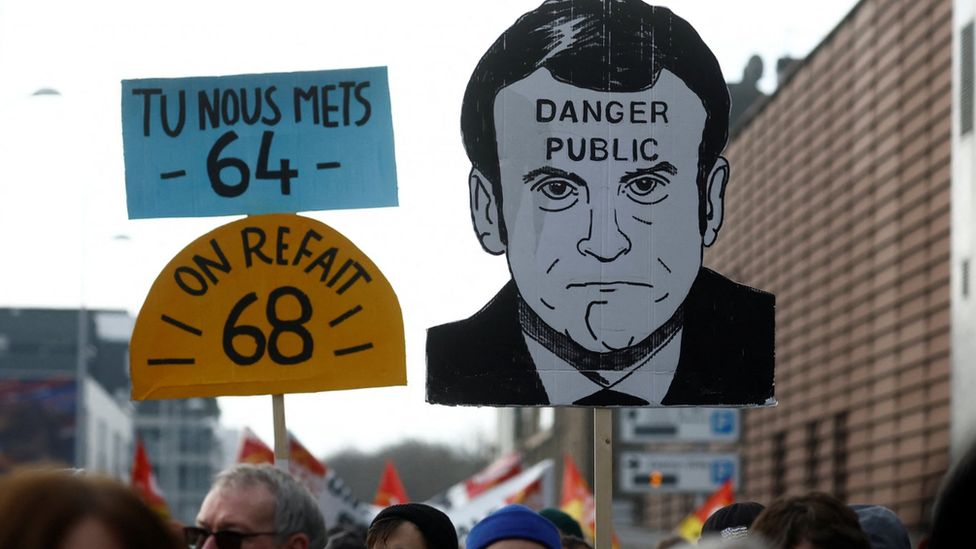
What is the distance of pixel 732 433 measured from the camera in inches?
783

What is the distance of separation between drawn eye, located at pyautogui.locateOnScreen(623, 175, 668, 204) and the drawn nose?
7 cm

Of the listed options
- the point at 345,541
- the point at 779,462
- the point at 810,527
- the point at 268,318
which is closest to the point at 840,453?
the point at 779,462

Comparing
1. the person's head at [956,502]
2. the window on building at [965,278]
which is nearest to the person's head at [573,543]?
the person's head at [956,502]

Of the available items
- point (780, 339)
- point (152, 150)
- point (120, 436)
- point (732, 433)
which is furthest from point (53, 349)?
point (152, 150)

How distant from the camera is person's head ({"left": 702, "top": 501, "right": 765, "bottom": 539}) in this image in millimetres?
5211

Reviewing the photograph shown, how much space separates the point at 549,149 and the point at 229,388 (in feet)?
3.91

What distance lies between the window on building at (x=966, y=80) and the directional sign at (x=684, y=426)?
216 inches

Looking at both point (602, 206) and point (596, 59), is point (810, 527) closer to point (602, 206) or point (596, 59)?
point (602, 206)

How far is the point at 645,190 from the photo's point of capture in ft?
18.3

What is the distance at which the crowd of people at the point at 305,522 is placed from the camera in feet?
7.88

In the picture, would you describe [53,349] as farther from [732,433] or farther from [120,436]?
[732,433]

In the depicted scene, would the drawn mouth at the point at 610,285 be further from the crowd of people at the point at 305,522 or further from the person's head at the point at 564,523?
the person's head at the point at 564,523

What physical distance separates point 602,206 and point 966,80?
18732mm

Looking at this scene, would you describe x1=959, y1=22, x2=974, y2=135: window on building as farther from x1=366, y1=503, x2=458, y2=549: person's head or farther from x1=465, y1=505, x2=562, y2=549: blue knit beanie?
x1=465, y1=505, x2=562, y2=549: blue knit beanie
